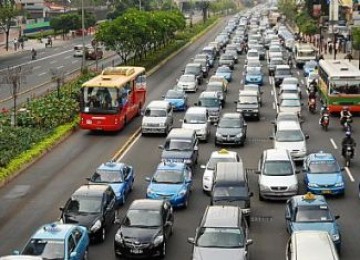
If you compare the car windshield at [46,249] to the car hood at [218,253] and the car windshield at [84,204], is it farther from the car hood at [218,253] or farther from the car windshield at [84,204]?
the car windshield at [84,204]

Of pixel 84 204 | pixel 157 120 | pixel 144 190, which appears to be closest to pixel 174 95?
pixel 157 120

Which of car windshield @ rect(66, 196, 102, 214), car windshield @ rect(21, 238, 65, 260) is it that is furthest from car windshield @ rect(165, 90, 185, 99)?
car windshield @ rect(21, 238, 65, 260)

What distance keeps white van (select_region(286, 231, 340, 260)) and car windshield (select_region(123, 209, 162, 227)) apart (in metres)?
4.74

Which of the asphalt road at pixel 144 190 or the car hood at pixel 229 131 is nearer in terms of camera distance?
the asphalt road at pixel 144 190

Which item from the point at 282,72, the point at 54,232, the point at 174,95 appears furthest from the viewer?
the point at 282,72

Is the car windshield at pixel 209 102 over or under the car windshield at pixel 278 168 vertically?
over

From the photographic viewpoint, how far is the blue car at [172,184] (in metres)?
28.4

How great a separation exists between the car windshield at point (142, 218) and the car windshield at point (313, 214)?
13.7 feet

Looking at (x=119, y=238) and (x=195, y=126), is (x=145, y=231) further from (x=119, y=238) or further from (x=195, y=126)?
(x=195, y=126)

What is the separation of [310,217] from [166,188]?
605 cm

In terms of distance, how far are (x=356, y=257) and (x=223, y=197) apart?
5.45 m

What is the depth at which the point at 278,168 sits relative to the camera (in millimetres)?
30578

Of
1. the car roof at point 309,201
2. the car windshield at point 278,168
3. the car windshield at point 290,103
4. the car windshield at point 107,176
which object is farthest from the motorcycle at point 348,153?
the car windshield at point 290,103

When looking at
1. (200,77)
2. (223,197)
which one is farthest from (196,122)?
(200,77)
